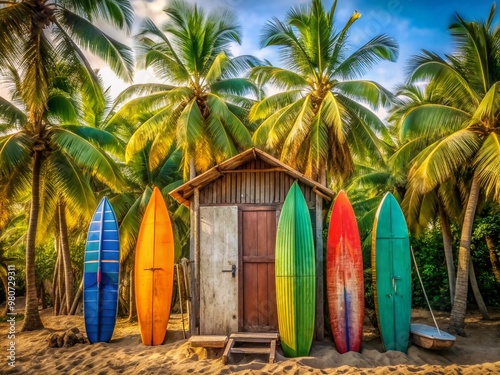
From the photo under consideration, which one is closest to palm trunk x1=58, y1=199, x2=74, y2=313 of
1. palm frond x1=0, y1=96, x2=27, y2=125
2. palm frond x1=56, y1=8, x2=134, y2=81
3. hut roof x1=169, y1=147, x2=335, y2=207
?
palm frond x1=0, y1=96, x2=27, y2=125

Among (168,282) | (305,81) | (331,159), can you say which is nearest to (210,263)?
(168,282)

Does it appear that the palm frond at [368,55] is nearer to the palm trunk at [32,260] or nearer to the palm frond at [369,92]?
the palm frond at [369,92]

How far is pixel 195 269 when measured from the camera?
8250 mm

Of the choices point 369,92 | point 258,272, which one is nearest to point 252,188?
point 258,272

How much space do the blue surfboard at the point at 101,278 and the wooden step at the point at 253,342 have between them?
2792mm

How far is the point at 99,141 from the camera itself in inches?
446

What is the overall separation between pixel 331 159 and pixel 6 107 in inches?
325

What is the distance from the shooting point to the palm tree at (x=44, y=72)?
28.3 feet

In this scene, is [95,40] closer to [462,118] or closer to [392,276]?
[392,276]

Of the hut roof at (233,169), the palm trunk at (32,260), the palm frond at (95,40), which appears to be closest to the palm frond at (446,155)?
the hut roof at (233,169)

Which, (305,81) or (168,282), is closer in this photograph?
(168,282)

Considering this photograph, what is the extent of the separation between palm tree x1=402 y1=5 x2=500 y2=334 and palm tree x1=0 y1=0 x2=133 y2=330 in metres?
6.84

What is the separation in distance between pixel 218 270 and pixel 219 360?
178cm

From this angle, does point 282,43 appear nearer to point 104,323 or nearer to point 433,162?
point 433,162
